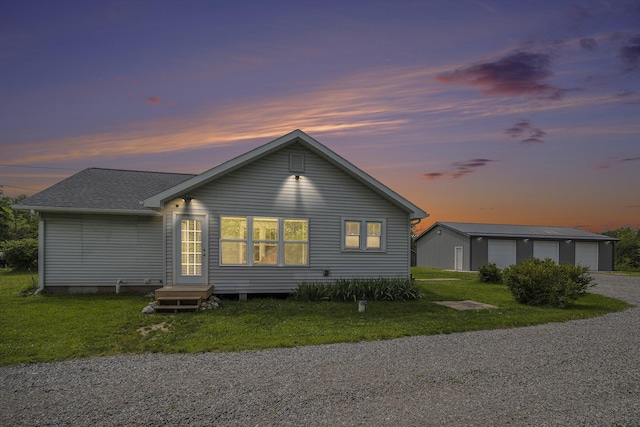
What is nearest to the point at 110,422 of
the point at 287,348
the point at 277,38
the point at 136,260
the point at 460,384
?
the point at 287,348

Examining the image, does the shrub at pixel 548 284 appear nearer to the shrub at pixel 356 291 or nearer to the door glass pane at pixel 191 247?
the shrub at pixel 356 291

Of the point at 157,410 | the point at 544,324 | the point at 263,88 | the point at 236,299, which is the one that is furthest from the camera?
the point at 263,88

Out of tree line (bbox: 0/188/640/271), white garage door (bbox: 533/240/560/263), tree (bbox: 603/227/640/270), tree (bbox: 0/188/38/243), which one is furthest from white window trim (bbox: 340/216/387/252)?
tree (bbox: 603/227/640/270)

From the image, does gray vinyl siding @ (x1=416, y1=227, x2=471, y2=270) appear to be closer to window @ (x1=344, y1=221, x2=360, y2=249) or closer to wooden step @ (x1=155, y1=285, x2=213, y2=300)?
window @ (x1=344, y1=221, x2=360, y2=249)

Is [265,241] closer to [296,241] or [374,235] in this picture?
[296,241]

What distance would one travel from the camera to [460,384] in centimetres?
512

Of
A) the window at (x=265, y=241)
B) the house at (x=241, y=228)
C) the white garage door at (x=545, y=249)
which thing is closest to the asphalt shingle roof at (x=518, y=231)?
the white garage door at (x=545, y=249)

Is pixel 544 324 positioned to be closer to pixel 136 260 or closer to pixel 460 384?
pixel 460 384

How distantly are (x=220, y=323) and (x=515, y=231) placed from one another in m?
29.5

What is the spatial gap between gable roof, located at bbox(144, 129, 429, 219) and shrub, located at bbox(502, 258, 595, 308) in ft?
12.7

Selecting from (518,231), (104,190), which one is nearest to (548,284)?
(104,190)

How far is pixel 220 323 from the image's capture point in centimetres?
888

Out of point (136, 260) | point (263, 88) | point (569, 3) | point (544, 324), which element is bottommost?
point (544, 324)

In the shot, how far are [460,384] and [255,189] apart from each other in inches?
357
